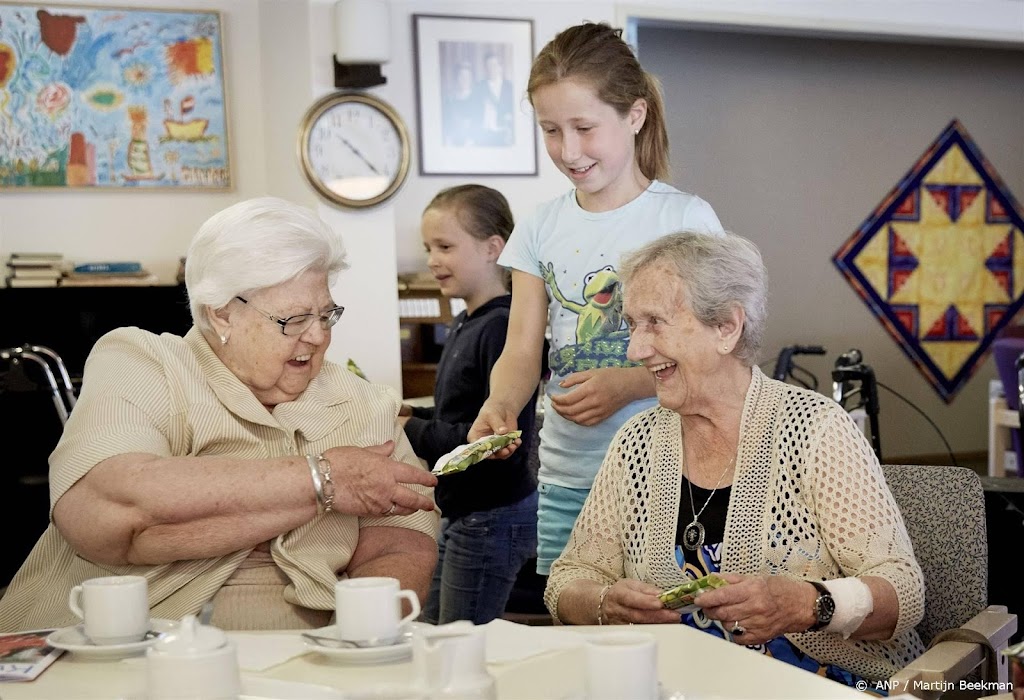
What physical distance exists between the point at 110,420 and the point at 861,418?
380 cm

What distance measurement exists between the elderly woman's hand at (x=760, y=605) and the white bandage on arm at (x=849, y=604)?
4 cm

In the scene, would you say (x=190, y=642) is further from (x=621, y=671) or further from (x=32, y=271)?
(x=32, y=271)

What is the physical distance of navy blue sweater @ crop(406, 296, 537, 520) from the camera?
9.32 feet

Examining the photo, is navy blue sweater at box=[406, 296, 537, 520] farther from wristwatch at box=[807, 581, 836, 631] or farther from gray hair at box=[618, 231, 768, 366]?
wristwatch at box=[807, 581, 836, 631]

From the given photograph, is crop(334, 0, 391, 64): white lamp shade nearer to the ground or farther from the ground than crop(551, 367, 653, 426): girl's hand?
farther from the ground

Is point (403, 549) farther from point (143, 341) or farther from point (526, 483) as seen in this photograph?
point (526, 483)

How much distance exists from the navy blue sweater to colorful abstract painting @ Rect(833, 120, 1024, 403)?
5.58 m

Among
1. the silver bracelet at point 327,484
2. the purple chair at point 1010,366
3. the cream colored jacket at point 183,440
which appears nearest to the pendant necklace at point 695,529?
the cream colored jacket at point 183,440

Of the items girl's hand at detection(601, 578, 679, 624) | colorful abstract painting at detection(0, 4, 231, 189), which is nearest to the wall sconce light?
colorful abstract painting at detection(0, 4, 231, 189)

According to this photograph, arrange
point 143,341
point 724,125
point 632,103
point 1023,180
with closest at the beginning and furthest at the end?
point 143,341 → point 632,103 → point 724,125 → point 1023,180

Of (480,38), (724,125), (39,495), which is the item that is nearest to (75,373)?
(39,495)

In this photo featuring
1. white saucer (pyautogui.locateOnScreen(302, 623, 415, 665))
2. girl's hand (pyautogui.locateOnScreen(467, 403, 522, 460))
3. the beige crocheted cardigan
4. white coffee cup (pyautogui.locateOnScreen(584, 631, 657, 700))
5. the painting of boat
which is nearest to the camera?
white coffee cup (pyautogui.locateOnScreen(584, 631, 657, 700))

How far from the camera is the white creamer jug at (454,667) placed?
1207 millimetres

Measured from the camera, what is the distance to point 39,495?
4.55m
